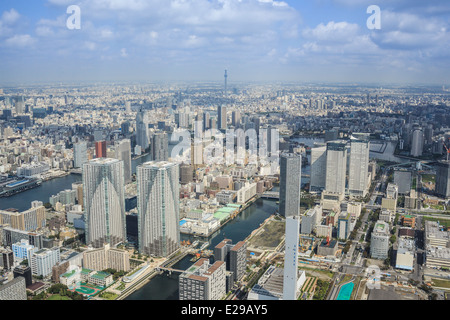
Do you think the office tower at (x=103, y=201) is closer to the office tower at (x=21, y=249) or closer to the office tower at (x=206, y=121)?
the office tower at (x=21, y=249)

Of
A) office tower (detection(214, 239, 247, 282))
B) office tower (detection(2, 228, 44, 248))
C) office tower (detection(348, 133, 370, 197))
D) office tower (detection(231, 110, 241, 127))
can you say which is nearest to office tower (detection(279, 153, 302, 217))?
office tower (detection(348, 133, 370, 197))

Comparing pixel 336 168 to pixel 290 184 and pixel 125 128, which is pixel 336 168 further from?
pixel 125 128

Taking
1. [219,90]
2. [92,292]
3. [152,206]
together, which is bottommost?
[92,292]

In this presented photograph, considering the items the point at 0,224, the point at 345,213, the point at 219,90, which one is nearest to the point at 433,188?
the point at 345,213

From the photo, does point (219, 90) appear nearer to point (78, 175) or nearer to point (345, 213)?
point (78, 175)

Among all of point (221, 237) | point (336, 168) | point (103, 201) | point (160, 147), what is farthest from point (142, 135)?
point (103, 201)

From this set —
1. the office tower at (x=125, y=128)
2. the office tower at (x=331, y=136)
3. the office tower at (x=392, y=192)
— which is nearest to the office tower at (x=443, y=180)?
the office tower at (x=392, y=192)
